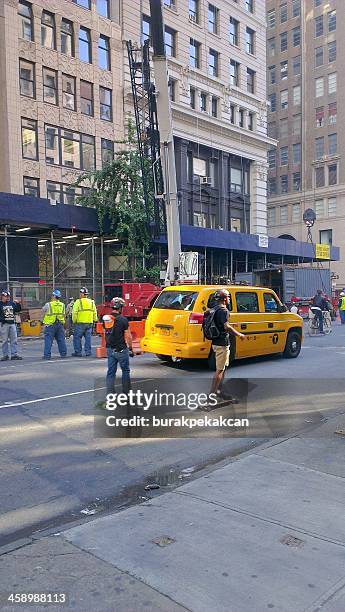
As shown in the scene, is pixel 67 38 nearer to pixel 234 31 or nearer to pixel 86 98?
pixel 86 98

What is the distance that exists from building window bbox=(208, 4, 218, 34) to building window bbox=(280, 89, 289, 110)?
28.5m

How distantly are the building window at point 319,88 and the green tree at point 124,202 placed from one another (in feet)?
139

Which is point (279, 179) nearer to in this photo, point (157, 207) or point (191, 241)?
point (191, 241)

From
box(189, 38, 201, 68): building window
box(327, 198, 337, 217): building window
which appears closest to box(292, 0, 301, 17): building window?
box(327, 198, 337, 217): building window

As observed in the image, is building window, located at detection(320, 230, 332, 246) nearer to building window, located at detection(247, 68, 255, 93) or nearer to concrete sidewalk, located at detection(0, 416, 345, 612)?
building window, located at detection(247, 68, 255, 93)

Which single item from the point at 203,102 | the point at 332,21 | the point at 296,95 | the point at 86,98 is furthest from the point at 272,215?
the point at 86,98

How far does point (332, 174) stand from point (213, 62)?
1031 inches

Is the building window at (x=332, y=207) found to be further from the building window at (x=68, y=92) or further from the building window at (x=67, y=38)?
the building window at (x=67, y=38)

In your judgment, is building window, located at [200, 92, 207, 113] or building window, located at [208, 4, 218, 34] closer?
building window, located at [200, 92, 207, 113]

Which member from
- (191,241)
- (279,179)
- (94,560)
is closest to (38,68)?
(191,241)

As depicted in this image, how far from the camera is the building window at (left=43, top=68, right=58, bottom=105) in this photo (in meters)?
25.2

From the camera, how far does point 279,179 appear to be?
61.8 m

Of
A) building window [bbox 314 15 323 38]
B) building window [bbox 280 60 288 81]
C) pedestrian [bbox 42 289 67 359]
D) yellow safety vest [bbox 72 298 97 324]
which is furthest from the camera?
building window [bbox 280 60 288 81]

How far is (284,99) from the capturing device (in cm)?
6172
